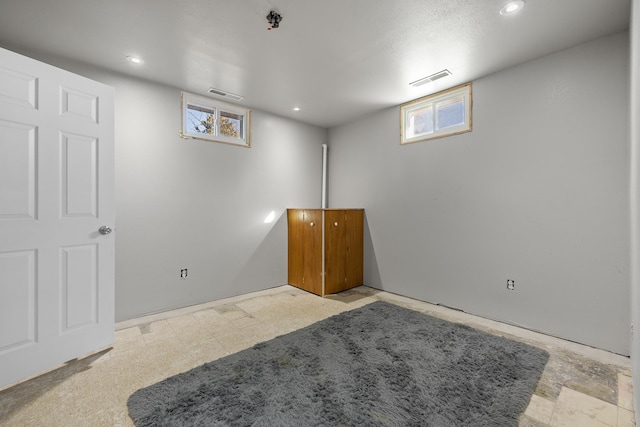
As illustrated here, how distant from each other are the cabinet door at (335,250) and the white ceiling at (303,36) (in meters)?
1.74

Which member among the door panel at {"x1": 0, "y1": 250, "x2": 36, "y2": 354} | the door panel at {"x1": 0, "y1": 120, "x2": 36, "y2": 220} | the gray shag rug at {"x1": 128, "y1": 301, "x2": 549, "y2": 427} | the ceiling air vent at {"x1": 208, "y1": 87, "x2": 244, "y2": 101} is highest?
the ceiling air vent at {"x1": 208, "y1": 87, "x2": 244, "y2": 101}

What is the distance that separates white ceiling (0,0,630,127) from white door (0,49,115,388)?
507 millimetres

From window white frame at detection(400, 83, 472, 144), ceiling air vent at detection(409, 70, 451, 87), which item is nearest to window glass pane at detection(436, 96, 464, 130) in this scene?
window white frame at detection(400, 83, 472, 144)

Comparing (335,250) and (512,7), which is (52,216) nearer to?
(335,250)

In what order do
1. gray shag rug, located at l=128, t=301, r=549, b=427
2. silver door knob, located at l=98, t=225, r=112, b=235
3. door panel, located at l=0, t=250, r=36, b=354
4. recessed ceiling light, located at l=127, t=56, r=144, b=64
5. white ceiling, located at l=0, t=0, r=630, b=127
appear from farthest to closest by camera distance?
recessed ceiling light, located at l=127, t=56, r=144, b=64 → silver door knob, located at l=98, t=225, r=112, b=235 → white ceiling, located at l=0, t=0, r=630, b=127 → door panel, located at l=0, t=250, r=36, b=354 → gray shag rug, located at l=128, t=301, r=549, b=427

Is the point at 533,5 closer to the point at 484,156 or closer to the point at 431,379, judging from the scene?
the point at 484,156

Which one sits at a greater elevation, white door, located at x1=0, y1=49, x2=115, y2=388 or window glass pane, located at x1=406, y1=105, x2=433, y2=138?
window glass pane, located at x1=406, y1=105, x2=433, y2=138

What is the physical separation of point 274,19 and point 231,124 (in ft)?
6.43

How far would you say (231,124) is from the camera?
3838 millimetres

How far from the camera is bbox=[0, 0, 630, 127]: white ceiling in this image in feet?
6.59

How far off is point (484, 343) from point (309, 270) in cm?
227

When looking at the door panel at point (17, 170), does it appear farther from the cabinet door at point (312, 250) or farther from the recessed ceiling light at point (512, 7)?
the recessed ceiling light at point (512, 7)

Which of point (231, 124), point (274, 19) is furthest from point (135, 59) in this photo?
point (274, 19)

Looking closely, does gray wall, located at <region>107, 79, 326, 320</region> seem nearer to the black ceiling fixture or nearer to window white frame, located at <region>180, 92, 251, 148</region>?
window white frame, located at <region>180, 92, 251, 148</region>
